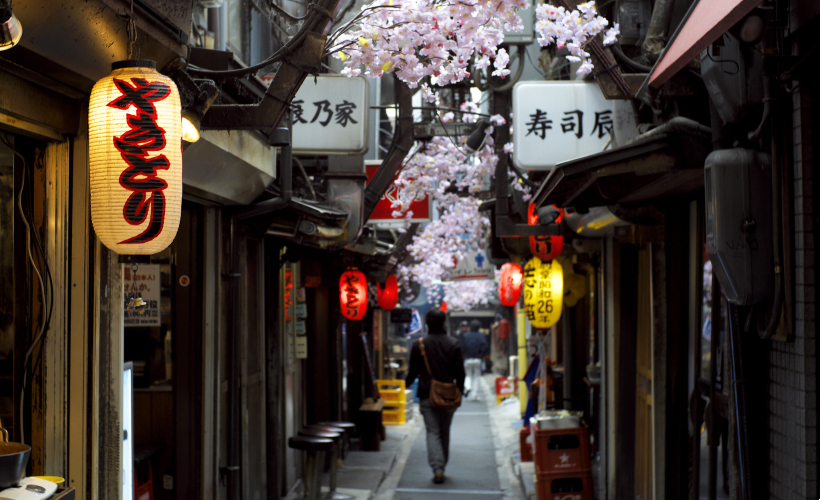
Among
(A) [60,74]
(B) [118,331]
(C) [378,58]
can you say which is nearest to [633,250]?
(C) [378,58]

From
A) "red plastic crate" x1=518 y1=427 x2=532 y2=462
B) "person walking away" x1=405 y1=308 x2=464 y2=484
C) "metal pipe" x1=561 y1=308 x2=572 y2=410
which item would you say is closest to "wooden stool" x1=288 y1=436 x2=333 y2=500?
"person walking away" x1=405 y1=308 x2=464 y2=484

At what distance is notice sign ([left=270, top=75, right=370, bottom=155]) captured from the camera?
8.34 m

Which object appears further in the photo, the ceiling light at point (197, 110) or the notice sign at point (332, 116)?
the notice sign at point (332, 116)

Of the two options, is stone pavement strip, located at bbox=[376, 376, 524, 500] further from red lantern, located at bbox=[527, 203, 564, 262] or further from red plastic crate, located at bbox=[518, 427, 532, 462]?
red lantern, located at bbox=[527, 203, 564, 262]

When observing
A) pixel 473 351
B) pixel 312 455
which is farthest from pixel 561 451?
pixel 473 351

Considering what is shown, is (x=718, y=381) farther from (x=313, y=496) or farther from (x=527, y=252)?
(x=527, y=252)

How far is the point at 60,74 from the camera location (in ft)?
13.7

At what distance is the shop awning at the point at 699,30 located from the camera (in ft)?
10.2

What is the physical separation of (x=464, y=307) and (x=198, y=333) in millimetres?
34798

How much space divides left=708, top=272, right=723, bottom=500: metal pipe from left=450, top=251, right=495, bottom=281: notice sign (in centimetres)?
2129

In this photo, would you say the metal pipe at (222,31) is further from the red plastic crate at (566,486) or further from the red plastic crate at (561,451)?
the red plastic crate at (566,486)

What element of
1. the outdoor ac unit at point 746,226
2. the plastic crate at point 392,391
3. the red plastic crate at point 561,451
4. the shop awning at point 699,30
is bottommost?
the plastic crate at point 392,391

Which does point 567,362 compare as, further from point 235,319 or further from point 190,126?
point 190,126

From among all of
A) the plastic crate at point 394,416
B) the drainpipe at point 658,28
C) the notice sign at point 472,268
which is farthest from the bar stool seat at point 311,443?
the notice sign at point 472,268
